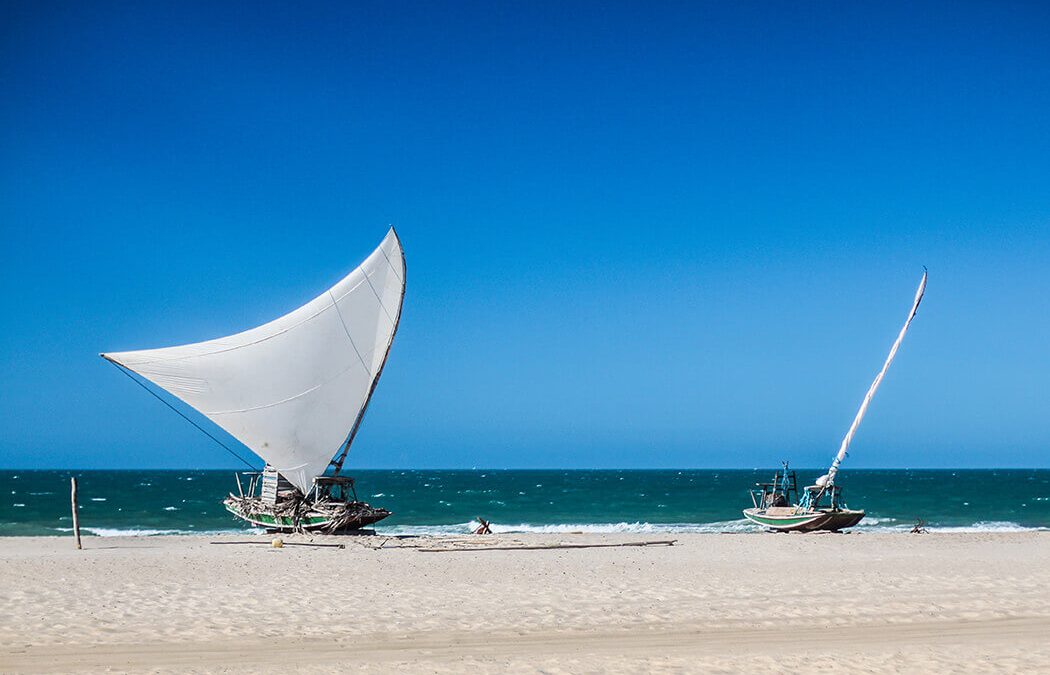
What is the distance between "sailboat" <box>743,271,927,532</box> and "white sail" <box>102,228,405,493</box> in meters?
14.9

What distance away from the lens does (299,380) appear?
31.6 m

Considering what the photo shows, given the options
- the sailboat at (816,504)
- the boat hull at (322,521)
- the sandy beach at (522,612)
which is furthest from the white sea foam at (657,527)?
the sandy beach at (522,612)

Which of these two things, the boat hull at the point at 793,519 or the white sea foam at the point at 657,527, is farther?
the white sea foam at the point at 657,527

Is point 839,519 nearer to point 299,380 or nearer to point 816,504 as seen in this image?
point 816,504

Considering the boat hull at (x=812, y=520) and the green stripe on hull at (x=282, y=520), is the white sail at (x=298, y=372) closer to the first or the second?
the green stripe on hull at (x=282, y=520)

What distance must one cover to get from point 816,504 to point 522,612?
23.8 m

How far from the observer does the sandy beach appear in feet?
34.6

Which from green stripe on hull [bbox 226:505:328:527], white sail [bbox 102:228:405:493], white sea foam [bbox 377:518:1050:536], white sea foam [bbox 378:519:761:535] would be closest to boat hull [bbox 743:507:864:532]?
white sea foam [bbox 378:519:761:535]

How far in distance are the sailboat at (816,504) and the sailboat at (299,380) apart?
1448 cm

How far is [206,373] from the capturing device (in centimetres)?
3139

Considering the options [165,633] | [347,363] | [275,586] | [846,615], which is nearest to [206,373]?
[347,363]

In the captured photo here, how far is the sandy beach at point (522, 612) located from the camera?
34.6 ft

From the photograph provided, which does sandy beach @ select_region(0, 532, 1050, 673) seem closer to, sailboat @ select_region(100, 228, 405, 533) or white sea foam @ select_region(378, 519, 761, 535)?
sailboat @ select_region(100, 228, 405, 533)

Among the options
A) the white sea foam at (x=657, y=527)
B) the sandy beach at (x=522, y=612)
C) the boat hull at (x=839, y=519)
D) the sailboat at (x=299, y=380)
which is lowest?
the white sea foam at (x=657, y=527)
